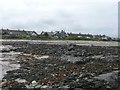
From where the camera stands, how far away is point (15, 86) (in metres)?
14.5

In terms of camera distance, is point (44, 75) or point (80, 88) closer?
point (80, 88)

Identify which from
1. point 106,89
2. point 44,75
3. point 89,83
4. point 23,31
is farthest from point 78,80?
point 23,31

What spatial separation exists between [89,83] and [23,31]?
99.1 meters

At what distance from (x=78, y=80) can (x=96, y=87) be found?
1415mm

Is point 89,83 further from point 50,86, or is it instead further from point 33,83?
point 33,83

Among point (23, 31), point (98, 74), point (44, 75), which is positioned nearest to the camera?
point (98, 74)

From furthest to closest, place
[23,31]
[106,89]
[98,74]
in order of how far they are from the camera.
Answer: [23,31]
[98,74]
[106,89]

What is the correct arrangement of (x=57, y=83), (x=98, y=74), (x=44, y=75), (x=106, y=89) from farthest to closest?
(x=44, y=75) < (x=98, y=74) < (x=57, y=83) < (x=106, y=89)

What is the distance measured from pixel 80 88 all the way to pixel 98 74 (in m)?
2.67

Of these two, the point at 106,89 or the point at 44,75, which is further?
the point at 44,75

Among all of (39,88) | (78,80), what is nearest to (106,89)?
(78,80)

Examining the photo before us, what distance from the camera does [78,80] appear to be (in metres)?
14.6

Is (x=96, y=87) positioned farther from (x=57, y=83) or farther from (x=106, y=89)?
(x=57, y=83)

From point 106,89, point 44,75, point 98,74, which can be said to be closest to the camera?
point 106,89
